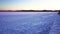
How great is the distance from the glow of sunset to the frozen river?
0.09m

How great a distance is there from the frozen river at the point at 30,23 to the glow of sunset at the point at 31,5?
0.09 metres

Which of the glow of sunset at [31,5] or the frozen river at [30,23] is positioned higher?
the glow of sunset at [31,5]

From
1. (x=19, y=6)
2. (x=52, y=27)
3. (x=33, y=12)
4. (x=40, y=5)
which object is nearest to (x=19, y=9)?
(x=19, y=6)

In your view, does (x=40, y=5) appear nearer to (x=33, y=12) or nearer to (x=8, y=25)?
(x=33, y=12)

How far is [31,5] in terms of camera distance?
62.2 inches

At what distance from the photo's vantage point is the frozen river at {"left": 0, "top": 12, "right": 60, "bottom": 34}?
1.45 meters

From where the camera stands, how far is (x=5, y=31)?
4.66 feet

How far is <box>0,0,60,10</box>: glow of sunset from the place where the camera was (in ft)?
4.97

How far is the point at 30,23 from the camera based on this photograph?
1.58 meters

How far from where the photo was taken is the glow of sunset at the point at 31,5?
4.97 ft

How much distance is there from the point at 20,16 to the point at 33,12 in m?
0.20

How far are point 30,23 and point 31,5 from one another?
25 centimetres

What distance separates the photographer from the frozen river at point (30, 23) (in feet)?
4.75

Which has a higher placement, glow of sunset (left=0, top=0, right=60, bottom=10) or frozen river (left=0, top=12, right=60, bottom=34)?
glow of sunset (left=0, top=0, right=60, bottom=10)
